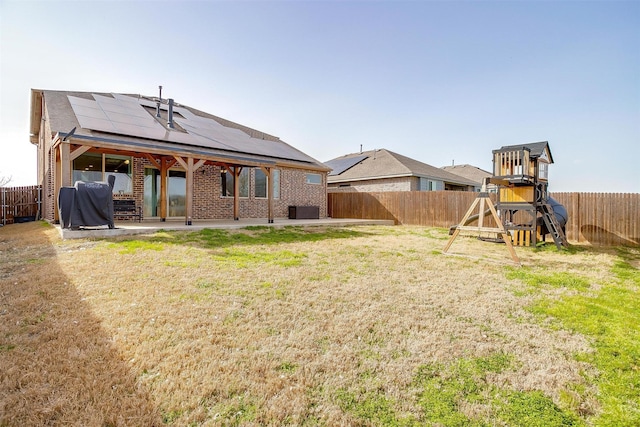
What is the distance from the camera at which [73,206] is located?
700cm

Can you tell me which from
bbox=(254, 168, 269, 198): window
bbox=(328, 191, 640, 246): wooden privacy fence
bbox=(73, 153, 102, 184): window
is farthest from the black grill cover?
bbox=(328, 191, 640, 246): wooden privacy fence

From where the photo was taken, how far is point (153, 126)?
1176 centimetres

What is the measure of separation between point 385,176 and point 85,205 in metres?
15.2

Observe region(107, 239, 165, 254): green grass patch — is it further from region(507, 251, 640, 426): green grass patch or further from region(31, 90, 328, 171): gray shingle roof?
region(507, 251, 640, 426): green grass patch

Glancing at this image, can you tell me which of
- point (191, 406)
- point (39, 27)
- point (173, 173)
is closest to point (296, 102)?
point (173, 173)

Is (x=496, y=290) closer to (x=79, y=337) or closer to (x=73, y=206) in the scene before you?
(x=79, y=337)

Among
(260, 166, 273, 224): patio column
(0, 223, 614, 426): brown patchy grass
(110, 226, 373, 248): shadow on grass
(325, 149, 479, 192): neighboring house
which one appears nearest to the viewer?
(0, 223, 614, 426): brown patchy grass

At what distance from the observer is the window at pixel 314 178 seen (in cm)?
1545

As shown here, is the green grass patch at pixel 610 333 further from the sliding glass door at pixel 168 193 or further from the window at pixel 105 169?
the window at pixel 105 169

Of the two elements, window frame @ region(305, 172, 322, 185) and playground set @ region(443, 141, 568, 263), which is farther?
window frame @ region(305, 172, 322, 185)

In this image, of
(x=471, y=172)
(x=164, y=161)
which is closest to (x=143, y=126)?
(x=164, y=161)

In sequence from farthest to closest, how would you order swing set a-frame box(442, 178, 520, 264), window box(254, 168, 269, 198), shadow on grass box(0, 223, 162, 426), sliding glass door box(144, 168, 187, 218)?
window box(254, 168, 269, 198) < sliding glass door box(144, 168, 187, 218) < swing set a-frame box(442, 178, 520, 264) < shadow on grass box(0, 223, 162, 426)

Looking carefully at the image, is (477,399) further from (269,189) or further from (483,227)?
(269,189)

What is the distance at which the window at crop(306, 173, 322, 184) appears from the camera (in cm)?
1545
